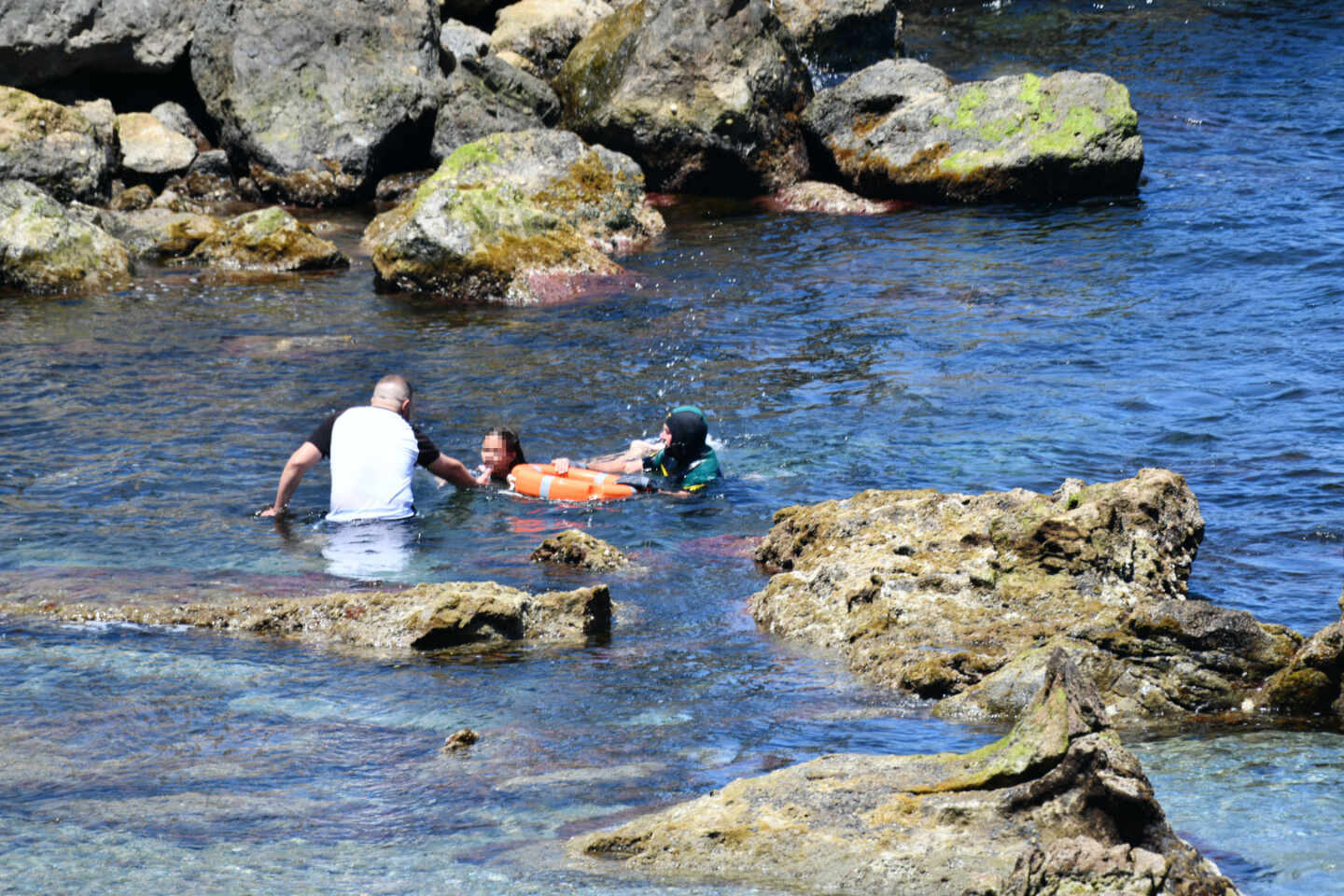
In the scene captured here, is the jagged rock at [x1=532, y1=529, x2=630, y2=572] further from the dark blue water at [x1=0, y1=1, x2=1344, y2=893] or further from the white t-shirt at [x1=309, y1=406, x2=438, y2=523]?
the white t-shirt at [x1=309, y1=406, x2=438, y2=523]

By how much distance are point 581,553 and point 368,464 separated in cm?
229

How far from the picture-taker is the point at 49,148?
22.8m

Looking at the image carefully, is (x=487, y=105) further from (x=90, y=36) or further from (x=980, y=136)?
(x=980, y=136)

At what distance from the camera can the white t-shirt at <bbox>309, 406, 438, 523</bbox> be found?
11914mm

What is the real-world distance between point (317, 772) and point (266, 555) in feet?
15.7

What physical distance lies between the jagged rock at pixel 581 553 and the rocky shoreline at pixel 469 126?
35.5ft

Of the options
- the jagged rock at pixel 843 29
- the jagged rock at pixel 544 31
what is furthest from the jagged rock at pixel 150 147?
the jagged rock at pixel 843 29

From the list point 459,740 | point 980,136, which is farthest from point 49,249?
point 459,740

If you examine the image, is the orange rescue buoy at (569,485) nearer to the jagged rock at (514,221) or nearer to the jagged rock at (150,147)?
the jagged rock at (514,221)

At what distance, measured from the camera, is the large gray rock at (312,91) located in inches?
958

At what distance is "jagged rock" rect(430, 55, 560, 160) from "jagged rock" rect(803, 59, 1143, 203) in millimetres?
5249

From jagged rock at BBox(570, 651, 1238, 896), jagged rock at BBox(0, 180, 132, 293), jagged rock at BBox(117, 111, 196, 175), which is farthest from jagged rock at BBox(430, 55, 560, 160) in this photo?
jagged rock at BBox(570, 651, 1238, 896)

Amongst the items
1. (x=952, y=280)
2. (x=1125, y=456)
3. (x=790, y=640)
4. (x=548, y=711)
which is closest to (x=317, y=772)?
(x=548, y=711)

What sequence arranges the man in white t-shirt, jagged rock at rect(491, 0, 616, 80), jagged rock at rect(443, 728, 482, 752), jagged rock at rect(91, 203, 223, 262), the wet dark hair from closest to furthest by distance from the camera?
jagged rock at rect(443, 728, 482, 752)
the man in white t-shirt
the wet dark hair
jagged rock at rect(91, 203, 223, 262)
jagged rock at rect(491, 0, 616, 80)
